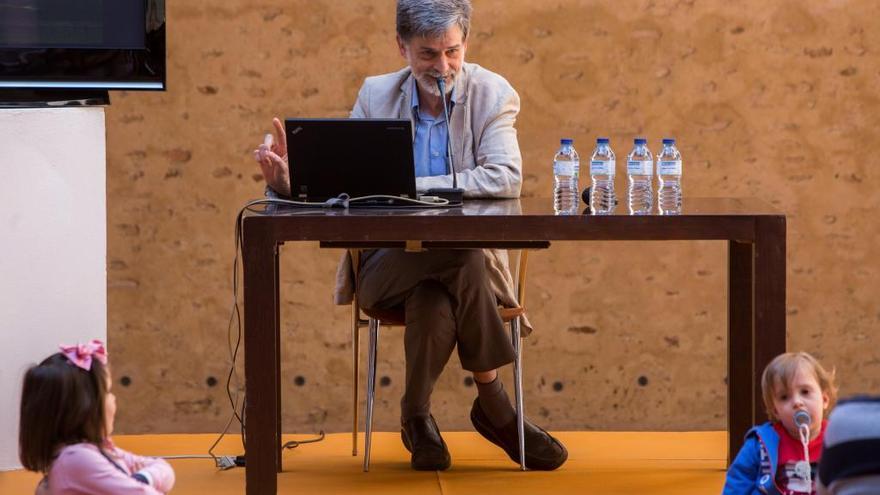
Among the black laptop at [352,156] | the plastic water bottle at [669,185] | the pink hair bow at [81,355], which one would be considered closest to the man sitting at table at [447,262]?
the black laptop at [352,156]

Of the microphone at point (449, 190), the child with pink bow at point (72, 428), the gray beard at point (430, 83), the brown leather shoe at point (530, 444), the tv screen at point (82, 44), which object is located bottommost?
the brown leather shoe at point (530, 444)

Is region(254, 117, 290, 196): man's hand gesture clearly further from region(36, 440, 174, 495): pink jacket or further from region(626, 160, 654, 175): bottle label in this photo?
region(36, 440, 174, 495): pink jacket

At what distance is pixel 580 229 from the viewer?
9.95 feet

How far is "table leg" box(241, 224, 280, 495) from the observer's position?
303cm

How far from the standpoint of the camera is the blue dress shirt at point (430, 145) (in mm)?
3990

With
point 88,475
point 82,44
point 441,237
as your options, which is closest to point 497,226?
point 441,237

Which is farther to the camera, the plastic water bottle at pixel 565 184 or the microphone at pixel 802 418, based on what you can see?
the plastic water bottle at pixel 565 184

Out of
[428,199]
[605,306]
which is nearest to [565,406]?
[605,306]

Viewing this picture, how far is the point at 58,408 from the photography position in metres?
2.50

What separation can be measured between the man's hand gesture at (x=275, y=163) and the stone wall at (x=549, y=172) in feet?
5.71

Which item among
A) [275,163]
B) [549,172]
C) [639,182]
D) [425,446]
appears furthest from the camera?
[549,172]

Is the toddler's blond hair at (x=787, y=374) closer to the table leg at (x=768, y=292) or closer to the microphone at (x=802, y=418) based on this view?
the microphone at (x=802, y=418)

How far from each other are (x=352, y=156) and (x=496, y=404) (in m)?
0.99

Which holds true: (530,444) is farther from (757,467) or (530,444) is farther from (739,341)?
(757,467)
